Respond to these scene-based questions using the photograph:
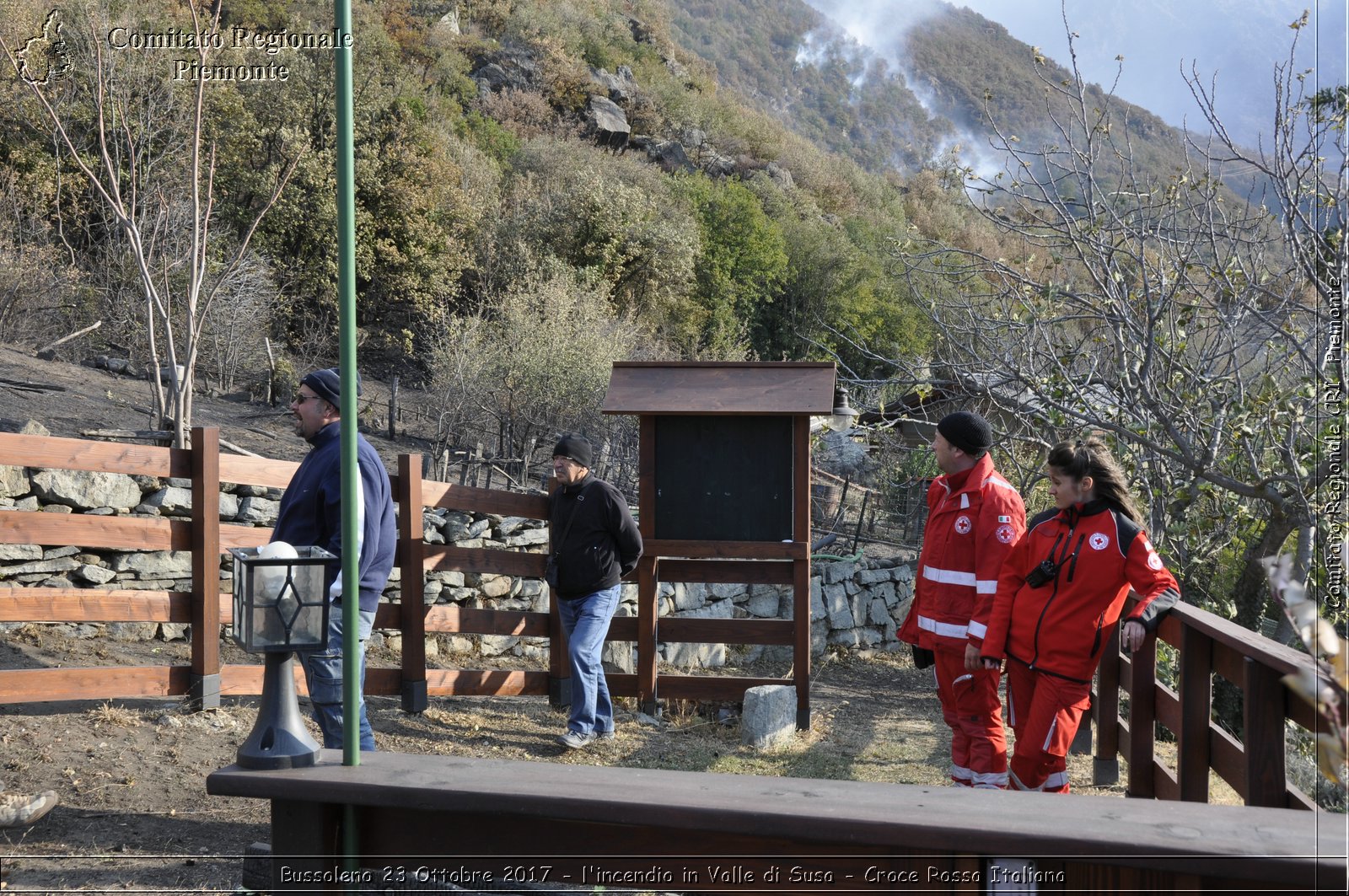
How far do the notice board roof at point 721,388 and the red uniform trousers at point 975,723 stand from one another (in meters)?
2.31

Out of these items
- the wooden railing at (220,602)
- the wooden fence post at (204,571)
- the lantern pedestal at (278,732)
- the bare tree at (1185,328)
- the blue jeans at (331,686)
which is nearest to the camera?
the lantern pedestal at (278,732)

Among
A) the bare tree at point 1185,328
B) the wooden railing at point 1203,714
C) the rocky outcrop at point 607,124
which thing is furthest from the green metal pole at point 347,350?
the rocky outcrop at point 607,124

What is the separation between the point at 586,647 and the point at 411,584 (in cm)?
102

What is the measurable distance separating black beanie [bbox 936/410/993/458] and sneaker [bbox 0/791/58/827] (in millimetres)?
3705

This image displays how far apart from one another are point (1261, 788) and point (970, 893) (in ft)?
5.14

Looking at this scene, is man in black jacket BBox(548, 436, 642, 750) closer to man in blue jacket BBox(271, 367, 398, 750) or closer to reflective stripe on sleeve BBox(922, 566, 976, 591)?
man in blue jacket BBox(271, 367, 398, 750)

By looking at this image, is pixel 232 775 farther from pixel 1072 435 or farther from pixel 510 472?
pixel 510 472

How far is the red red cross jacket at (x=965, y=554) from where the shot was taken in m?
4.25

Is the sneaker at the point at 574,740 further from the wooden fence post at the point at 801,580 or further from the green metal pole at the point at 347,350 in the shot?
the green metal pole at the point at 347,350

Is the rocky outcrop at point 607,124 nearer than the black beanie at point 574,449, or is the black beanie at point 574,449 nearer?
the black beanie at point 574,449

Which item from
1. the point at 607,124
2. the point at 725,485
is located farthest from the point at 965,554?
the point at 607,124

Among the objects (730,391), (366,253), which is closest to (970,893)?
(730,391)

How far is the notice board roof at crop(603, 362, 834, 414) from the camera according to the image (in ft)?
21.2

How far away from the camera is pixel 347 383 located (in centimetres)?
228
